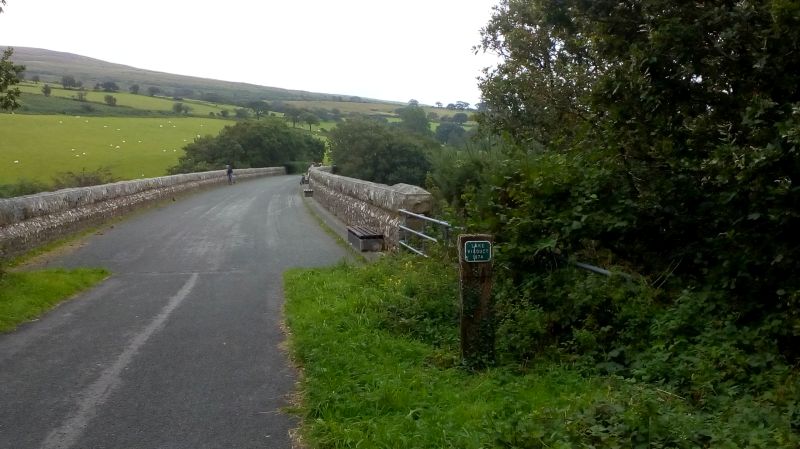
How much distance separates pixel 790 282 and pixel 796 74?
5.62ft

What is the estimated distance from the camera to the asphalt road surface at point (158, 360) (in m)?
4.93

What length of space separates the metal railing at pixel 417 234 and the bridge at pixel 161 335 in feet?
1.11

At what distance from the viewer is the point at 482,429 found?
4402mm

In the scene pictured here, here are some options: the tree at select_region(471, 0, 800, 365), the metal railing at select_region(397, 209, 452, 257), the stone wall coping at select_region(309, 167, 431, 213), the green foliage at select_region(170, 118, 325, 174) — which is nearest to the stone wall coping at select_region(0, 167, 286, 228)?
the stone wall coping at select_region(309, 167, 431, 213)

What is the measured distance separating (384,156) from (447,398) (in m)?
45.9

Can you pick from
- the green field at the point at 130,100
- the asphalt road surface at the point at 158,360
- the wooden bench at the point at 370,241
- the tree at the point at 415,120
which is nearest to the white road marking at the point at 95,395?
the asphalt road surface at the point at 158,360

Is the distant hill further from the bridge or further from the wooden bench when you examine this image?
the wooden bench

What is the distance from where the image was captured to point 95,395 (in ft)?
18.5

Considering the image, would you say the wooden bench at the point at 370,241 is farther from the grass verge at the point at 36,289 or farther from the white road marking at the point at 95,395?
the white road marking at the point at 95,395

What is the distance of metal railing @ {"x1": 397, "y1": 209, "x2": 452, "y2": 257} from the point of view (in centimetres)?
982

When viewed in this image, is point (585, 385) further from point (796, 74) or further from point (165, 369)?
point (165, 369)

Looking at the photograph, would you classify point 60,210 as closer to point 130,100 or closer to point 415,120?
point 415,120

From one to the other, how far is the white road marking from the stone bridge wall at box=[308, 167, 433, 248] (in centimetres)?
486

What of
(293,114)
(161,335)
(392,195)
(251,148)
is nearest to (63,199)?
(392,195)
